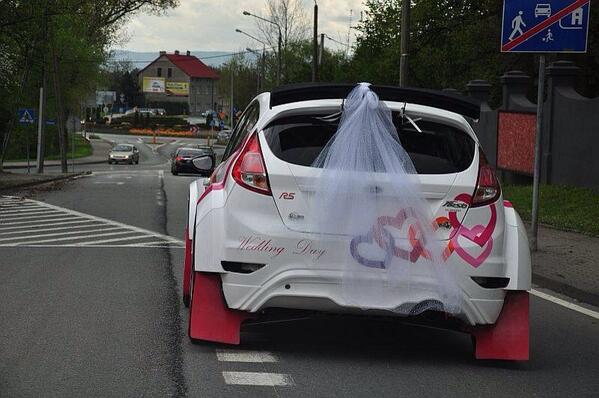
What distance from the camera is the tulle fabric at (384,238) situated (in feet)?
20.8

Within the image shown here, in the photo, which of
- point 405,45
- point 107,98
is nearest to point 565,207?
point 405,45

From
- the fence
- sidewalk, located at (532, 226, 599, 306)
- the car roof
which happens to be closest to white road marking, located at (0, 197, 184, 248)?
sidewalk, located at (532, 226, 599, 306)

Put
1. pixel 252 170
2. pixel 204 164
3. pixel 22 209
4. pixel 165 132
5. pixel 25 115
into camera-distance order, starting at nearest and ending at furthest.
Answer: pixel 252 170, pixel 204 164, pixel 22 209, pixel 25 115, pixel 165 132

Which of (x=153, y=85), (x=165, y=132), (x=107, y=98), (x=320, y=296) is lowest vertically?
(x=165, y=132)

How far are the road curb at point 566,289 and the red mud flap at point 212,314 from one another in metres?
4.62

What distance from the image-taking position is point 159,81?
184500 millimetres

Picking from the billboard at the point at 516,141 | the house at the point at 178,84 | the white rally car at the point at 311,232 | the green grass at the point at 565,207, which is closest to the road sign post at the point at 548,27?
the green grass at the point at 565,207

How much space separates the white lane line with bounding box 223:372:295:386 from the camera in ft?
19.9

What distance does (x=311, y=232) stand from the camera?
21.0 feet

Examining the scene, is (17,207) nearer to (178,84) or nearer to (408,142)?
(408,142)

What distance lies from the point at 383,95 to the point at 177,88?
183 meters

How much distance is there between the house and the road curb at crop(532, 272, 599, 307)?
176014 millimetres

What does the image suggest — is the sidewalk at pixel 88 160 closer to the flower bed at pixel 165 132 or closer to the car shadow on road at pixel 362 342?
the flower bed at pixel 165 132

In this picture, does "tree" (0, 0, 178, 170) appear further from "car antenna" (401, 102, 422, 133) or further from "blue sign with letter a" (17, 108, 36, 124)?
"car antenna" (401, 102, 422, 133)
